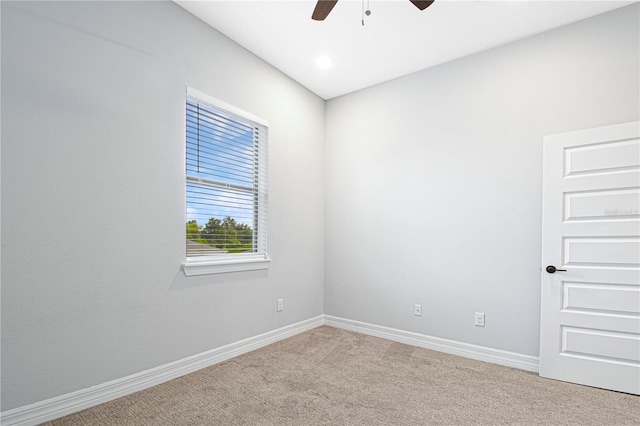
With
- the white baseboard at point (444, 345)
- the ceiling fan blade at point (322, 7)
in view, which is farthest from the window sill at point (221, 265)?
the ceiling fan blade at point (322, 7)

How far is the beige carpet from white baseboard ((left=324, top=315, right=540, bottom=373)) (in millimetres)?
96

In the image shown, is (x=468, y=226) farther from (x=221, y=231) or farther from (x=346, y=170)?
(x=221, y=231)

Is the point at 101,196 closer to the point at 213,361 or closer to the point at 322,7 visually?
the point at 213,361

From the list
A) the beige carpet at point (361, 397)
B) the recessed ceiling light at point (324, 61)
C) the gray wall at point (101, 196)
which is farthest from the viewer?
the recessed ceiling light at point (324, 61)

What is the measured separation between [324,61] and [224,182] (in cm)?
158

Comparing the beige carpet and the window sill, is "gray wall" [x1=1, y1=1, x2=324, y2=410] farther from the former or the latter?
the beige carpet

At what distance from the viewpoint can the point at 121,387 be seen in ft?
7.04

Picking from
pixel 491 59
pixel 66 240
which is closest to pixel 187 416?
pixel 66 240

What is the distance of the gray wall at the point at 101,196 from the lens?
1.77 m

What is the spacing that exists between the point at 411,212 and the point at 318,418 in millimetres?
2140

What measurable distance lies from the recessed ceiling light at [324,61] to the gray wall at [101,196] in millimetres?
779

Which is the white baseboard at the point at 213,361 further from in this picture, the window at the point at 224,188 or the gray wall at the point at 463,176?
the window at the point at 224,188

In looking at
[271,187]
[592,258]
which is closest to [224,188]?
[271,187]

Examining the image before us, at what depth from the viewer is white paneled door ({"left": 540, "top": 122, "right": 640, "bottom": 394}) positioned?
228 centimetres
